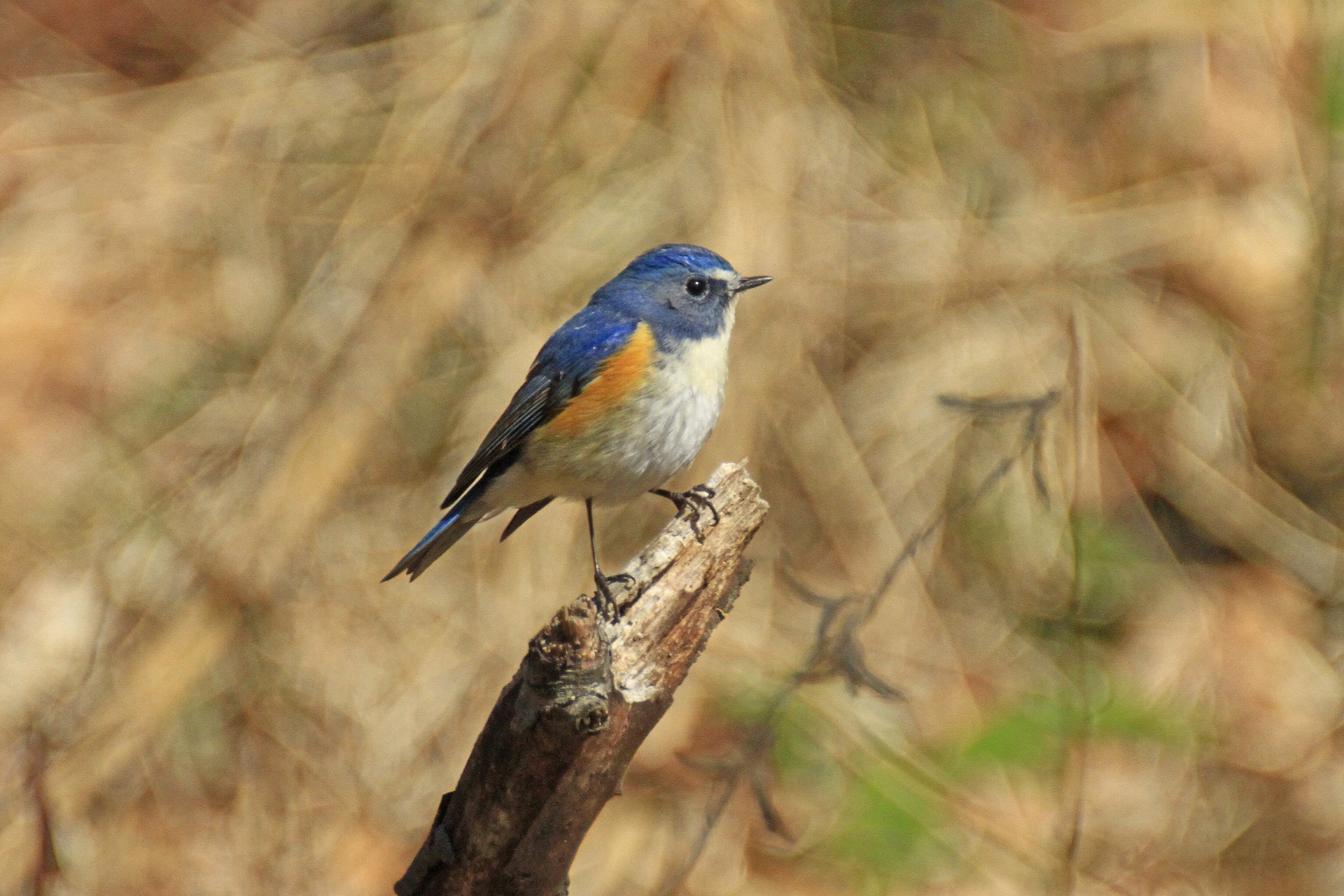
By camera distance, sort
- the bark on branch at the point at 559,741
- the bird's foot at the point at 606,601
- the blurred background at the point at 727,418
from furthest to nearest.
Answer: the blurred background at the point at 727,418 → the bird's foot at the point at 606,601 → the bark on branch at the point at 559,741

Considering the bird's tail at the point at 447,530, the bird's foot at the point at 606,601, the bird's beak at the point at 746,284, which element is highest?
the bird's beak at the point at 746,284

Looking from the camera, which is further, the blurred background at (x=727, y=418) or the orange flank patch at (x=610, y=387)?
the blurred background at (x=727, y=418)

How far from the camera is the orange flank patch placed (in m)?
3.28

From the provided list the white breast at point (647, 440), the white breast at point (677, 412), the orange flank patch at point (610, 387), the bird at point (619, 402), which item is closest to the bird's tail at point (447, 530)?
the bird at point (619, 402)

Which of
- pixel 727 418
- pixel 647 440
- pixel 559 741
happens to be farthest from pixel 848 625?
pixel 727 418

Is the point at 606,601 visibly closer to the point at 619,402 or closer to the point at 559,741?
the point at 559,741

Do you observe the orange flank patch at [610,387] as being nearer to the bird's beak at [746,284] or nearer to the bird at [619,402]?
the bird at [619,402]

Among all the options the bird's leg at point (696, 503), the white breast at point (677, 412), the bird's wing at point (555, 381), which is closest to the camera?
the bird's leg at point (696, 503)

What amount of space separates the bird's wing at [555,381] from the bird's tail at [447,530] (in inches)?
2.4

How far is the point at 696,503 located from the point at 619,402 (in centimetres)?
41

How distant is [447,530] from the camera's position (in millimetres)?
3523

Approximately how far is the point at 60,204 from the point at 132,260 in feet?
1.55

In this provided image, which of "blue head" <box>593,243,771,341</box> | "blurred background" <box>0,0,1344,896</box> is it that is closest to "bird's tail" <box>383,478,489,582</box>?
"blue head" <box>593,243,771,341</box>

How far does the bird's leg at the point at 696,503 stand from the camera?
8.77ft
